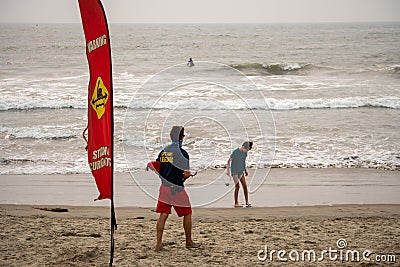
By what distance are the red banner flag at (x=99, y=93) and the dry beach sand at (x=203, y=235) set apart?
1304 millimetres

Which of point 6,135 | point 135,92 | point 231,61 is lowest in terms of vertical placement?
point 6,135

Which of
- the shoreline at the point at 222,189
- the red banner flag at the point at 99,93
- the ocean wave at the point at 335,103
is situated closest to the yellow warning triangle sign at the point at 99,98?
the red banner flag at the point at 99,93

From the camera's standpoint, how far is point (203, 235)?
662 cm

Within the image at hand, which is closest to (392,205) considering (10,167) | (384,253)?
(384,253)

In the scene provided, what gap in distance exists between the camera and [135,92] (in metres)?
25.7

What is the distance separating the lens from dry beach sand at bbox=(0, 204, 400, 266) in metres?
5.62

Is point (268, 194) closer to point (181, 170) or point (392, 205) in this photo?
point (392, 205)

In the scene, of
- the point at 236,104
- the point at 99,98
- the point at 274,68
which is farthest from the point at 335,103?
the point at 99,98

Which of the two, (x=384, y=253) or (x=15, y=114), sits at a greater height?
(x=15, y=114)

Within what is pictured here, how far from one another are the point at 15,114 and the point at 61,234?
14510 millimetres
